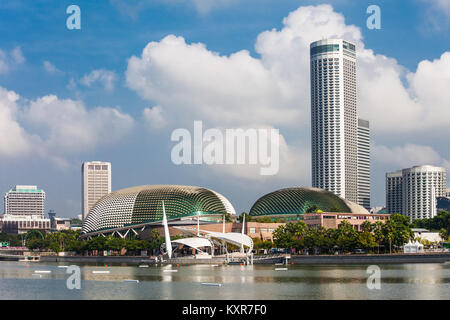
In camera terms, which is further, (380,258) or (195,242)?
(195,242)

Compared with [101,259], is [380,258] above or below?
above

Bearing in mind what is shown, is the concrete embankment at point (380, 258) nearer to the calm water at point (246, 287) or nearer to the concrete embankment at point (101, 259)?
the calm water at point (246, 287)

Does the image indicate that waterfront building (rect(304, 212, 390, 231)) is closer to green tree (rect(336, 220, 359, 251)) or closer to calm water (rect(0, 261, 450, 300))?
green tree (rect(336, 220, 359, 251))

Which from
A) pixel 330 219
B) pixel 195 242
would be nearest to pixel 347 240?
pixel 195 242

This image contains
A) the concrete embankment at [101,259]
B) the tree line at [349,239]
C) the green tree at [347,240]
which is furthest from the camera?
the concrete embankment at [101,259]

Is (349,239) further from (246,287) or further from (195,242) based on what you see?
(246,287)

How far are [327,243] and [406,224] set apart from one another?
27009mm

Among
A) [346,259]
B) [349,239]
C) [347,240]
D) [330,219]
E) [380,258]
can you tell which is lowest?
[346,259]

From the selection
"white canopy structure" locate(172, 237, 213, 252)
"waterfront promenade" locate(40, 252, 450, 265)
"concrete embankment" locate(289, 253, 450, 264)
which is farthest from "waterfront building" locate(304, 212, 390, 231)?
"concrete embankment" locate(289, 253, 450, 264)

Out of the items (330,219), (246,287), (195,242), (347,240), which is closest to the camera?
(246,287)

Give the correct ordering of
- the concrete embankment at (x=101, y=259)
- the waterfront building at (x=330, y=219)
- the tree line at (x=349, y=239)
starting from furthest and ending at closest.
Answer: the waterfront building at (x=330, y=219), the concrete embankment at (x=101, y=259), the tree line at (x=349, y=239)

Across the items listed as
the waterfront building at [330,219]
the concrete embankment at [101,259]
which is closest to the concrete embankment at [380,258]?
the concrete embankment at [101,259]

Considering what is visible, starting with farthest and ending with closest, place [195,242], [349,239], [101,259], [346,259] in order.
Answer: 1. [101,259]
2. [195,242]
3. [349,239]
4. [346,259]
